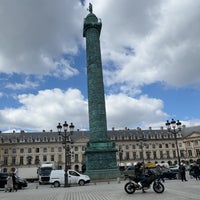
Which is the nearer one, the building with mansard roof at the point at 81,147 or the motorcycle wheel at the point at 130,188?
the motorcycle wheel at the point at 130,188

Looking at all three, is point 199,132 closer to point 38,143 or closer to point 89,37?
point 38,143

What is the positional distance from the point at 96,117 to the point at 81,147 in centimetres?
6020

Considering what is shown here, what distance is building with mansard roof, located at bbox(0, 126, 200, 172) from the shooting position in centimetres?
9231

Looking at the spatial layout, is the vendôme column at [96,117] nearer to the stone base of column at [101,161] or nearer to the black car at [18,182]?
the stone base of column at [101,161]

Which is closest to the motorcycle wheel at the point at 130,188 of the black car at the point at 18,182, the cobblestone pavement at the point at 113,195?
the cobblestone pavement at the point at 113,195

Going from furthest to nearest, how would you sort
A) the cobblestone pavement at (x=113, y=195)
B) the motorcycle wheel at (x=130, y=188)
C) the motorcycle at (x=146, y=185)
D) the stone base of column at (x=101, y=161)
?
the stone base of column at (x=101, y=161), the motorcycle wheel at (x=130, y=188), the motorcycle at (x=146, y=185), the cobblestone pavement at (x=113, y=195)

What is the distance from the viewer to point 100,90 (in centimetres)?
3741

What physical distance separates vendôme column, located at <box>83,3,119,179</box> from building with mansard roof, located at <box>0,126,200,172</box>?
177 ft

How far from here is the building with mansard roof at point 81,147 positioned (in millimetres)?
92312

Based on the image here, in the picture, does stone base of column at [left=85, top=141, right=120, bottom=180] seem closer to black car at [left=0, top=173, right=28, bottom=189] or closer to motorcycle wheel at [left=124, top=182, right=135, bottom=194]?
black car at [left=0, top=173, right=28, bottom=189]

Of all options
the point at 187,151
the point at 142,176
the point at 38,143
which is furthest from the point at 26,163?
the point at 142,176

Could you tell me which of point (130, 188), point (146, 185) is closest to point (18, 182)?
point (130, 188)

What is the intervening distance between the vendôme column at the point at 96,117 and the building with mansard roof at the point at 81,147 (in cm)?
5388

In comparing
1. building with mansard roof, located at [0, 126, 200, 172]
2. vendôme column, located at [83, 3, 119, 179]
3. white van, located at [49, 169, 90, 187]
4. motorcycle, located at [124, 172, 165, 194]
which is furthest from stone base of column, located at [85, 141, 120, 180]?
building with mansard roof, located at [0, 126, 200, 172]
